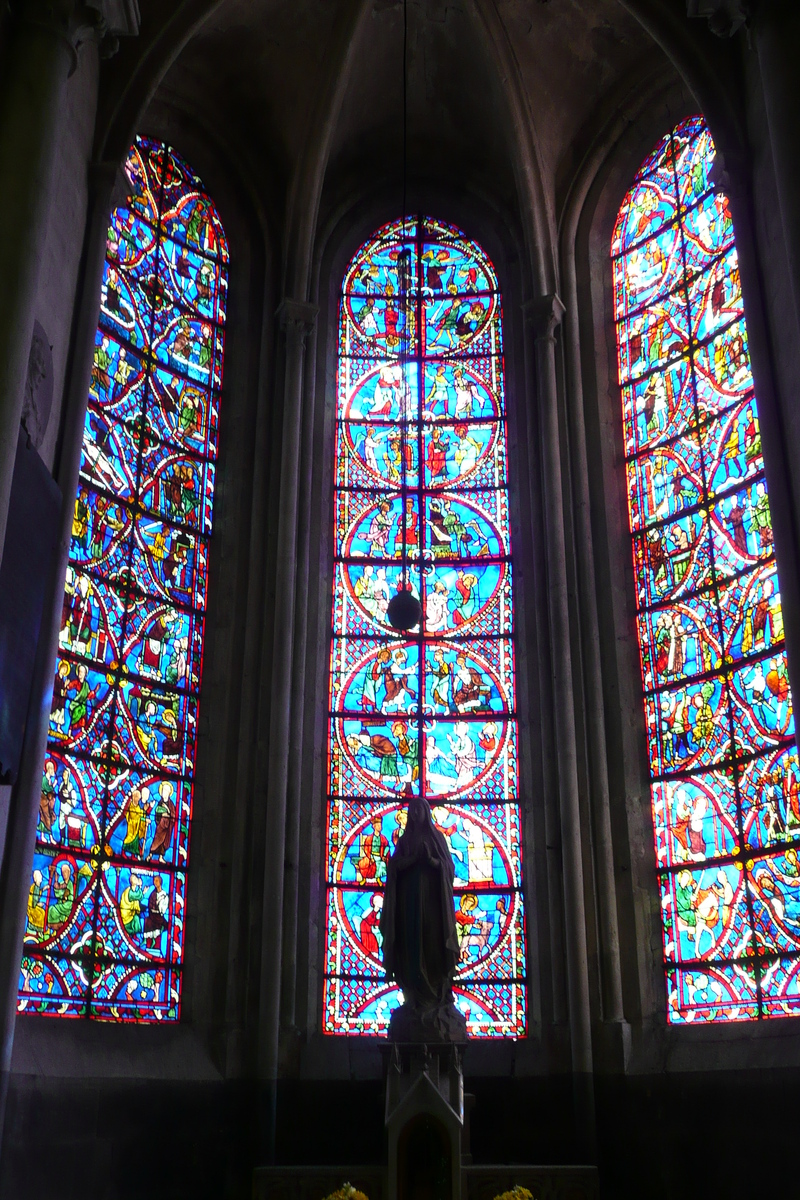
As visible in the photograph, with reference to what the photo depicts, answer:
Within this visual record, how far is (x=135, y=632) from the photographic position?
36.6 ft

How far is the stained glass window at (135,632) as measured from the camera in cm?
993

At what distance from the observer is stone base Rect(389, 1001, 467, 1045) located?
30.3 feet

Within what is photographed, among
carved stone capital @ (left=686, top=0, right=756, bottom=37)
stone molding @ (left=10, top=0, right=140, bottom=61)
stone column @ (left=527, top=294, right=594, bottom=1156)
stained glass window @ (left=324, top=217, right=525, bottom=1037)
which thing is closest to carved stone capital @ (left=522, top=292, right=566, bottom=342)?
stone column @ (left=527, top=294, right=594, bottom=1156)

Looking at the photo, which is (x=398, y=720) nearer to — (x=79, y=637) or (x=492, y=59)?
(x=79, y=637)

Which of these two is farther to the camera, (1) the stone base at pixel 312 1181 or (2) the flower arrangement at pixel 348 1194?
(1) the stone base at pixel 312 1181

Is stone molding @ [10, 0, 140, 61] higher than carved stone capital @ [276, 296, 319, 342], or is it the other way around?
carved stone capital @ [276, 296, 319, 342]

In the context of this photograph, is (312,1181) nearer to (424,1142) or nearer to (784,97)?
(424,1142)

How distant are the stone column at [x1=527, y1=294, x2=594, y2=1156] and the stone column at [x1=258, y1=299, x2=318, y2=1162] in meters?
2.41

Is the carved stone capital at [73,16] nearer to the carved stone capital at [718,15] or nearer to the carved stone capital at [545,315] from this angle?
the carved stone capital at [718,15]

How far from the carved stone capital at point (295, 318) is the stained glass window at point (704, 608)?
3.25m

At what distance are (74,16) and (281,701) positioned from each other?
228 inches

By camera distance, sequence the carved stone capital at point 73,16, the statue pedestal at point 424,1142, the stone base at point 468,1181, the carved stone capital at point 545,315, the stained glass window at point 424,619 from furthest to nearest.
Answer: the carved stone capital at point 545,315 < the stained glass window at point 424,619 < the carved stone capital at point 73,16 < the stone base at point 468,1181 < the statue pedestal at point 424,1142

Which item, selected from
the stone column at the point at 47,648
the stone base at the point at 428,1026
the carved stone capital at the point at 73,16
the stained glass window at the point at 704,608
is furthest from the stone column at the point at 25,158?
the stained glass window at the point at 704,608

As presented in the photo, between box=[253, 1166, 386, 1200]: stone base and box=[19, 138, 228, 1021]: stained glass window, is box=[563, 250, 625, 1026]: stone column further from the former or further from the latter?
box=[19, 138, 228, 1021]: stained glass window
